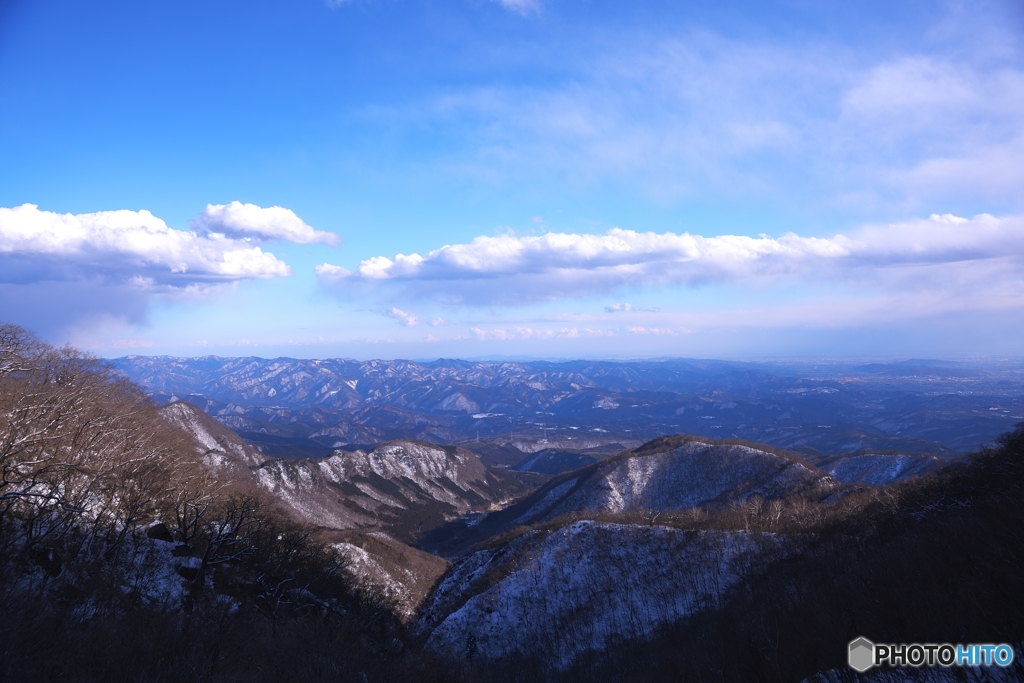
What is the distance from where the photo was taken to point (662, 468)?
105625mm

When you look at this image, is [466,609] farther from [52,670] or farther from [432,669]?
[52,670]

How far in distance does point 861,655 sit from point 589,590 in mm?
35055

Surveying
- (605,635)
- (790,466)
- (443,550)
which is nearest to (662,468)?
(790,466)

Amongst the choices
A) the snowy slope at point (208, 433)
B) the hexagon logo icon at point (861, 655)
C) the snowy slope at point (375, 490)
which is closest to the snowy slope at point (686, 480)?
the snowy slope at point (375, 490)

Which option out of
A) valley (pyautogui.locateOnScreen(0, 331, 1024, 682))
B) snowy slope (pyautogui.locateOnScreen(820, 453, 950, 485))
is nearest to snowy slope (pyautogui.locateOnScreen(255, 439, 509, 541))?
valley (pyautogui.locateOnScreen(0, 331, 1024, 682))

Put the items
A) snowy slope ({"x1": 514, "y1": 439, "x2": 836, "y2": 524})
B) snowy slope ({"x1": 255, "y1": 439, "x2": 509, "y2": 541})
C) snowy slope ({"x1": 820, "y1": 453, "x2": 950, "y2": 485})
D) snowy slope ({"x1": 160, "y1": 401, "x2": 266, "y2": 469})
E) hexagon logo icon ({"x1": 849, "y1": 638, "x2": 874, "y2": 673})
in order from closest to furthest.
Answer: hexagon logo icon ({"x1": 849, "y1": 638, "x2": 874, "y2": 673})
snowy slope ({"x1": 514, "y1": 439, "x2": 836, "y2": 524})
snowy slope ({"x1": 820, "y1": 453, "x2": 950, "y2": 485})
snowy slope ({"x1": 255, "y1": 439, "x2": 509, "y2": 541})
snowy slope ({"x1": 160, "y1": 401, "x2": 266, "y2": 469})

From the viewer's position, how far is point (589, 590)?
47.9 meters

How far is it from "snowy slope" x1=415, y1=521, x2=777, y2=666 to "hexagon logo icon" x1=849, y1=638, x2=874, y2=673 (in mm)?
26272

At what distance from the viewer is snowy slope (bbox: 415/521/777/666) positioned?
1683 inches

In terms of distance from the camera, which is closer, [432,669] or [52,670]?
[52,670]

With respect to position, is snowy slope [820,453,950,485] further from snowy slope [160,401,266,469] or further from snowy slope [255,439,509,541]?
snowy slope [160,401,266,469]

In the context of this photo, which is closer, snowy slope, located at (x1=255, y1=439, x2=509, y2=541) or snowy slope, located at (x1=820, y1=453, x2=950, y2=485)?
snowy slope, located at (x1=820, y1=453, x2=950, y2=485)

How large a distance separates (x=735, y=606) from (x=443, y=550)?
336 feet

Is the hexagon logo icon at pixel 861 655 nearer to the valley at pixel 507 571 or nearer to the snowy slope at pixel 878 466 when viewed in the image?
the valley at pixel 507 571
